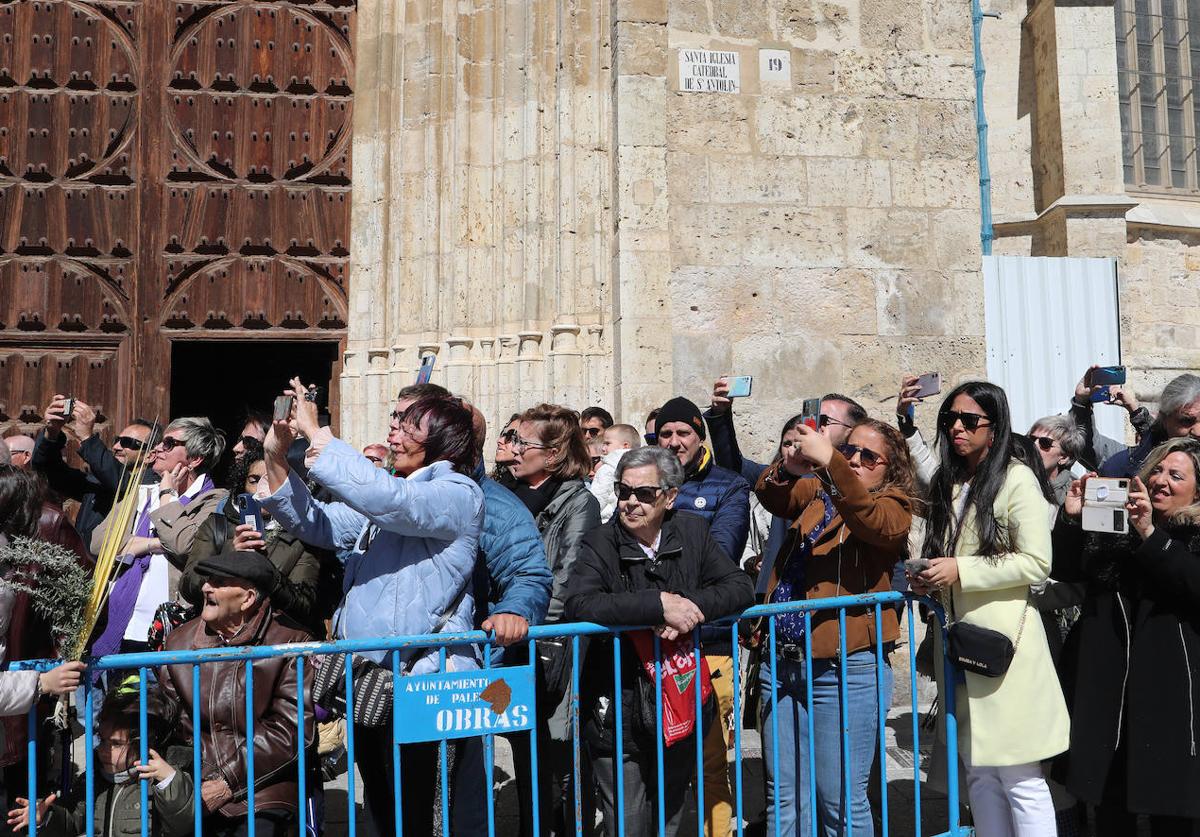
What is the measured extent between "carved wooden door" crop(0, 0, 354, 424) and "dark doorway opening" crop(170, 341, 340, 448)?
53.3 inches

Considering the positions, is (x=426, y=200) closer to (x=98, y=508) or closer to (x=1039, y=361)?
(x=98, y=508)

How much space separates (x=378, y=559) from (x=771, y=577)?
1442 mm

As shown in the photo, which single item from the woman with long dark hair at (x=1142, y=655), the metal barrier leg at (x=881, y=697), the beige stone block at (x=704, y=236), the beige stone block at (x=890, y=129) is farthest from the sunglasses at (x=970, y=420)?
the beige stone block at (x=890, y=129)

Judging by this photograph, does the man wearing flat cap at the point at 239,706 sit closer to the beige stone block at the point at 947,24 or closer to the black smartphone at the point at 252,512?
the black smartphone at the point at 252,512

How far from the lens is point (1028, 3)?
11641 millimetres

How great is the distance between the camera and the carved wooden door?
7.21 m

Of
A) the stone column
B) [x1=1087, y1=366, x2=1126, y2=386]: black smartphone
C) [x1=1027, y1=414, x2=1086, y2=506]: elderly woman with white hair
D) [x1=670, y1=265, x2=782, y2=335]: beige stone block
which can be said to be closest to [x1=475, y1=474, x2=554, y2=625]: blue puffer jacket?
[x1=1027, y1=414, x2=1086, y2=506]: elderly woman with white hair

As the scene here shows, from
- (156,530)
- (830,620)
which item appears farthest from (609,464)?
(156,530)

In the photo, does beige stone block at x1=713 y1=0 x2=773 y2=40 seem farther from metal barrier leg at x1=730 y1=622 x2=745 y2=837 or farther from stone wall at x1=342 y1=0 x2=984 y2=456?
metal barrier leg at x1=730 y1=622 x2=745 y2=837

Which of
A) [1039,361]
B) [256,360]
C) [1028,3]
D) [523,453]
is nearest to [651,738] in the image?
[523,453]

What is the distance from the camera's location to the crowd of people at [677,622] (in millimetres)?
3104

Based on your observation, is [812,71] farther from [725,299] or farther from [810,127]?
[725,299]

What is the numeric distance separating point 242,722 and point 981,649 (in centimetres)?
220

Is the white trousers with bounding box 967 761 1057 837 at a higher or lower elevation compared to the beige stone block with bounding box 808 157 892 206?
lower
